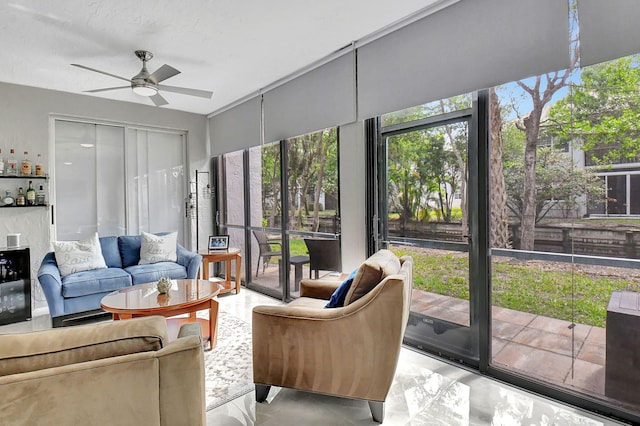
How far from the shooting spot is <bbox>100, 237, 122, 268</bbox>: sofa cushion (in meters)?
4.35

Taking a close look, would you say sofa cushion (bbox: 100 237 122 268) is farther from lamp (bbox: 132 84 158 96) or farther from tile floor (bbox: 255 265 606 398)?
tile floor (bbox: 255 265 606 398)

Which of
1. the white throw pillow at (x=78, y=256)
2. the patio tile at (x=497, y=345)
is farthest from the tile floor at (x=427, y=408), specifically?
the white throw pillow at (x=78, y=256)

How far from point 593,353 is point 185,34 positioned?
385cm

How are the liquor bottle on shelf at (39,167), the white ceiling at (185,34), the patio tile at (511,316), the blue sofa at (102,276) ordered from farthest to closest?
1. the liquor bottle on shelf at (39,167)
2. the blue sofa at (102,276)
3. the white ceiling at (185,34)
4. the patio tile at (511,316)

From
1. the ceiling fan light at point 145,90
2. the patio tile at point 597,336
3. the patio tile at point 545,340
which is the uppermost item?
the ceiling fan light at point 145,90

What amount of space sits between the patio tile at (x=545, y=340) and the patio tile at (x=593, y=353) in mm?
36

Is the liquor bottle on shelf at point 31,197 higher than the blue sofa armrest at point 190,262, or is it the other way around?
the liquor bottle on shelf at point 31,197

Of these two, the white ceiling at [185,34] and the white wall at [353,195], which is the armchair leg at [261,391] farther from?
the white ceiling at [185,34]

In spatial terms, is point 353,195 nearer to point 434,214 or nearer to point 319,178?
point 319,178

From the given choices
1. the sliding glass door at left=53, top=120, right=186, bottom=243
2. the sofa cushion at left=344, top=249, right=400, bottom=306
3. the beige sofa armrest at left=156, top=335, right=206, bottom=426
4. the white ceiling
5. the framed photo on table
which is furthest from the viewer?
the framed photo on table

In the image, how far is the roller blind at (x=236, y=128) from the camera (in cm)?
480

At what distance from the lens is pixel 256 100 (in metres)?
4.76

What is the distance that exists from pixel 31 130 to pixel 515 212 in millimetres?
5424

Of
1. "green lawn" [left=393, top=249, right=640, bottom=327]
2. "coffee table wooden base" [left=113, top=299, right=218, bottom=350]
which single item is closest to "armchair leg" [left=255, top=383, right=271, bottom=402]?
"coffee table wooden base" [left=113, top=299, right=218, bottom=350]
